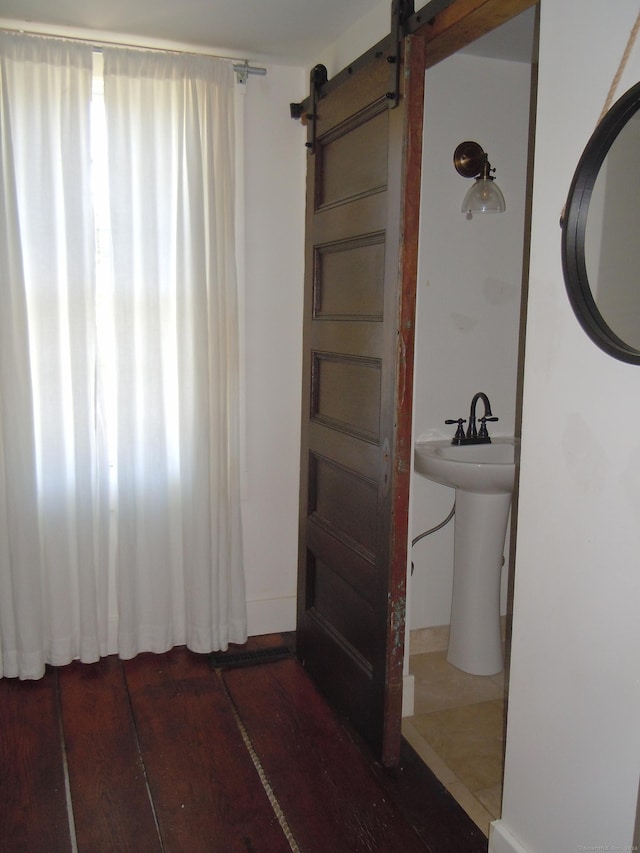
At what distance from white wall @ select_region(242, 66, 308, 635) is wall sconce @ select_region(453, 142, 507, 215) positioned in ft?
2.01

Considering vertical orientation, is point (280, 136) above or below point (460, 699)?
above

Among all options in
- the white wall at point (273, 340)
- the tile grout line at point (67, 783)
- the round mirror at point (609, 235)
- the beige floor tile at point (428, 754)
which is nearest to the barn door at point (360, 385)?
the beige floor tile at point (428, 754)

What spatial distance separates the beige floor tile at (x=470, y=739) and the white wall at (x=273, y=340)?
865mm

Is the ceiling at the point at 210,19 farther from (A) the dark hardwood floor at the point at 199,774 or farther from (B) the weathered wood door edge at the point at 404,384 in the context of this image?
(A) the dark hardwood floor at the point at 199,774

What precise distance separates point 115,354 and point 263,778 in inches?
60.2

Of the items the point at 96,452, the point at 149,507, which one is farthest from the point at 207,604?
the point at 96,452

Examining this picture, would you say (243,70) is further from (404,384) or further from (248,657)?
(248,657)

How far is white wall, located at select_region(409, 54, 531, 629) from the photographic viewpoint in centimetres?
291

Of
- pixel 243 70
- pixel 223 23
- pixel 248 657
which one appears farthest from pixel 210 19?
pixel 248 657

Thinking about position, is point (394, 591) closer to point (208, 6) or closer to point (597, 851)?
point (597, 851)

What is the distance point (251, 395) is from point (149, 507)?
0.61 meters

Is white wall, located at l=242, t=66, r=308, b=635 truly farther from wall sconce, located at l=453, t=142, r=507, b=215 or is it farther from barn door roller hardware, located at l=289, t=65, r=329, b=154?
wall sconce, located at l=453, t=142, r=507, b=215

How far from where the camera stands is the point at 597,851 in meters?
1.59

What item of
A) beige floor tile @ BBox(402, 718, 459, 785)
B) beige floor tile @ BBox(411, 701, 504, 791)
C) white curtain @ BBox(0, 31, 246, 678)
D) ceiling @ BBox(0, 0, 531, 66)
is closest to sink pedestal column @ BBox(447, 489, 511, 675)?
beige floor tile @ BBox(411, 701, 504, 791)
